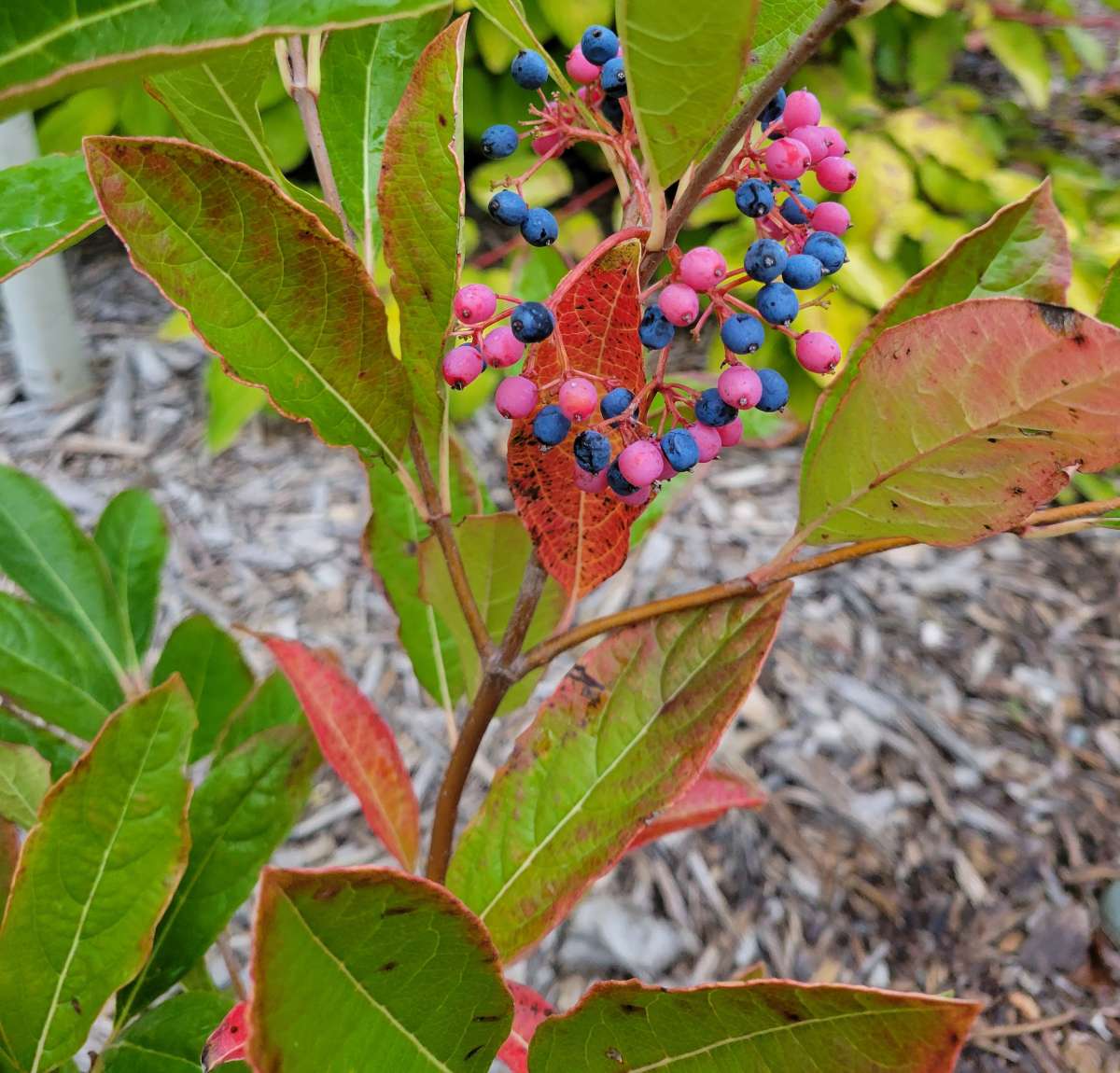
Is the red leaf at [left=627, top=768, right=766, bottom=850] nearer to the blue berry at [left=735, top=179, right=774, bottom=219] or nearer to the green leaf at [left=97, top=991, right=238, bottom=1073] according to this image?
the green leaf at [left=97, top=991, right=238, bottom=1073]

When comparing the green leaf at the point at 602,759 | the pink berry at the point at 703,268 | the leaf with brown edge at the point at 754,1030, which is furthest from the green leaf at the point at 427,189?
the leaf with brown edge at the point at 754,1030

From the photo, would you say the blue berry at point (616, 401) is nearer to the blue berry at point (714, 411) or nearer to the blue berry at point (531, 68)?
the blue berry at point (714, 411)

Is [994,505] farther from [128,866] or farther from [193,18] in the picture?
[128,866]

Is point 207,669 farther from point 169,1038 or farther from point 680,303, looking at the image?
point 680,303

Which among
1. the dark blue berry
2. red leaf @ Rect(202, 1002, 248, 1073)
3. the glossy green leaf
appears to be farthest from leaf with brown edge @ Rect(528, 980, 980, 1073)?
the glossy green leaf

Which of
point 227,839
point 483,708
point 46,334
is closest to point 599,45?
point 483,708

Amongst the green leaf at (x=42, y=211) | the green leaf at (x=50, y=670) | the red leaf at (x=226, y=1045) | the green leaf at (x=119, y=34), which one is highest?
the green leaf at (x=119, y=34)

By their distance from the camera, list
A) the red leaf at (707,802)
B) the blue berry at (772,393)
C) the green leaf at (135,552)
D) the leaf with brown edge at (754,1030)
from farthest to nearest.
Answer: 1. the green leaf at (135,552)
2. the red leaf at (707,802)
3. the blue berry at (772,393)
4. the leaf with brown edge at (754,1030)
